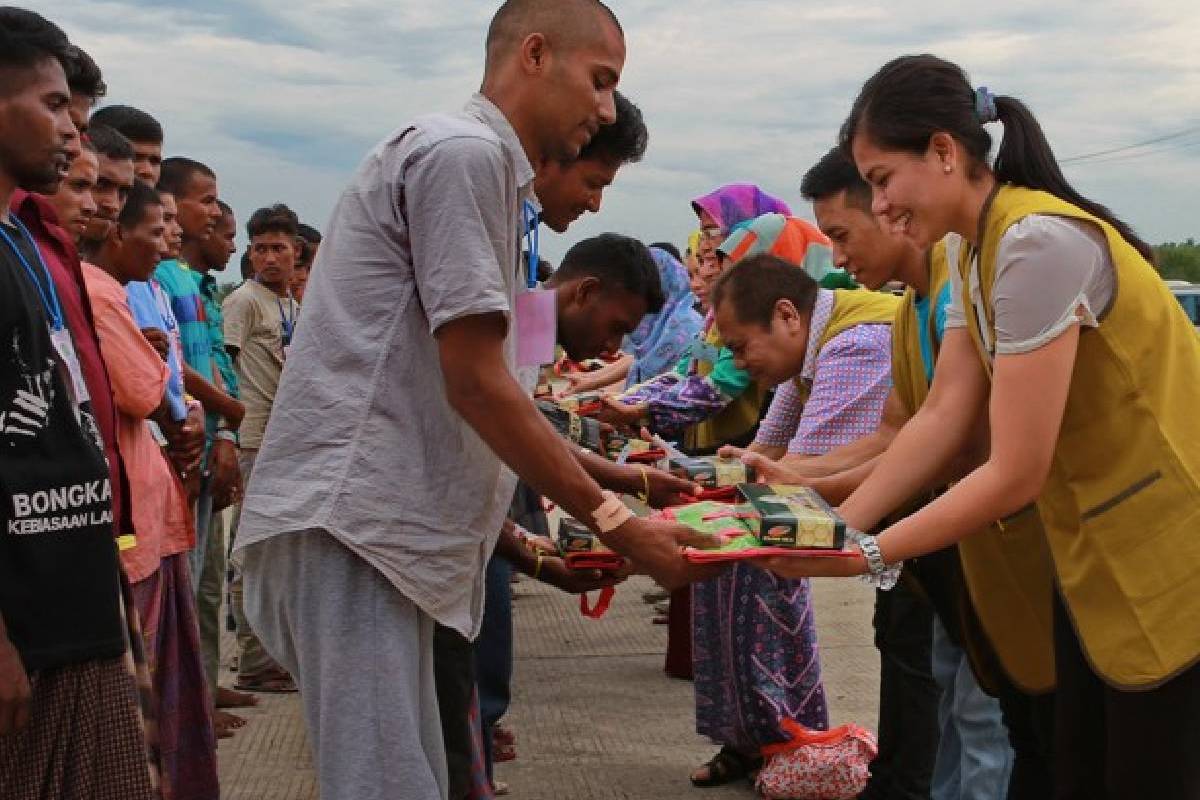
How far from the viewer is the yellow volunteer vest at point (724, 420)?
5633 mm

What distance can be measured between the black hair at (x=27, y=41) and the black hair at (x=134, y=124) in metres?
2.74

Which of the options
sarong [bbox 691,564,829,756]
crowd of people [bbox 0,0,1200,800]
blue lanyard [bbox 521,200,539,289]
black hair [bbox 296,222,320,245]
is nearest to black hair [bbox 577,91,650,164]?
crowd of people [bbox 0,0,1200,800]

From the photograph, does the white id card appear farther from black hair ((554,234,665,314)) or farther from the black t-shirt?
black hair ((554,234,665,314))

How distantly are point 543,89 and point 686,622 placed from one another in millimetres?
4057

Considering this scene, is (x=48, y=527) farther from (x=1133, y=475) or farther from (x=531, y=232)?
(x=1133, y=475)

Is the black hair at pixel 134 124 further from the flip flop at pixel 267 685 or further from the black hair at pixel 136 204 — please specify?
the flip flop at pixel 267 685

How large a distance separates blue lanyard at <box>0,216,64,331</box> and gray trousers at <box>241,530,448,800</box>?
0.69 metres

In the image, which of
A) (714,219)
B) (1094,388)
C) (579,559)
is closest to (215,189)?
(714,219)

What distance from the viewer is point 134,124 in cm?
576

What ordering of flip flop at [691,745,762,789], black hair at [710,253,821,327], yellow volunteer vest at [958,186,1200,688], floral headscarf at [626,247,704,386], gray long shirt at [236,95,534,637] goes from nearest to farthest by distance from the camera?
gray long shirt at [236,95,534,637]
yellow volunteer vest at [958,186,1200,688]
black hair at [710,253,821,327]
flip flop at [691,745,762,789]
floral headscarf at [626,247,704,386]

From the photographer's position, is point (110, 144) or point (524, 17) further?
point (110, 144)

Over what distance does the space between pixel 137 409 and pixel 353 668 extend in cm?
181

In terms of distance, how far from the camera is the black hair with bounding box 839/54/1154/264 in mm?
2840

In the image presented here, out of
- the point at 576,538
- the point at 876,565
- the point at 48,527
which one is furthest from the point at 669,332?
the point at 48,527
